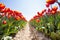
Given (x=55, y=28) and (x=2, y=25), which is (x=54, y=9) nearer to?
(x=55, y=28)

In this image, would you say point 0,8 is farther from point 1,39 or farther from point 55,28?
point 55,28

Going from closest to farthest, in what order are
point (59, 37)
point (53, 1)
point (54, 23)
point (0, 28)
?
point (53, 1), point (59, 37), point (0, 28), point (54, 23)

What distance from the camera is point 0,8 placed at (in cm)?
367

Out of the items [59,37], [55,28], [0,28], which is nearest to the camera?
[59,37]

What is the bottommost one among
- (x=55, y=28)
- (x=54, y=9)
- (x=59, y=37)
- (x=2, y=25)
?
(x=59, y=37)

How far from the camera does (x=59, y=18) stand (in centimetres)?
404

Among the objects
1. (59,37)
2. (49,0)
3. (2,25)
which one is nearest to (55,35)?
(59,37)

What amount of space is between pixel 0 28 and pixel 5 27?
38cm

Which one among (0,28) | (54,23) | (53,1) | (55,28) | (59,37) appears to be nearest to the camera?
(53,1)

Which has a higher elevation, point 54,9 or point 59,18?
point 54,9

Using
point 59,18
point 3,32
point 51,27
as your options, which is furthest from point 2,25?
point 59,18

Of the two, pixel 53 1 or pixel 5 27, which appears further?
pixel 5 27

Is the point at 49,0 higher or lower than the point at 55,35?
higher

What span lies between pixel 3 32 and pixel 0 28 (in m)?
0.13
